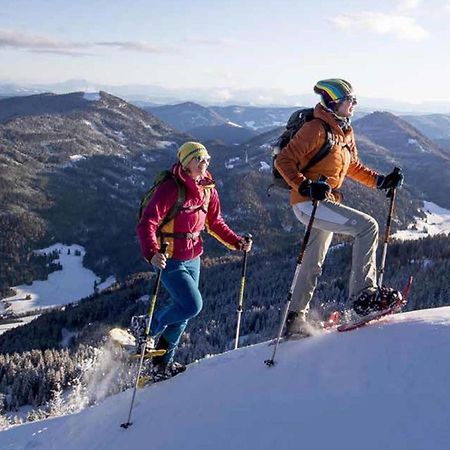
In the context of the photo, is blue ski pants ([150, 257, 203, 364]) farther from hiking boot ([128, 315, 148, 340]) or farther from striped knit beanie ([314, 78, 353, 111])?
striped knit beanie ([314, 78, 353, 111])

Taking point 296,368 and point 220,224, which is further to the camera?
point 220,224

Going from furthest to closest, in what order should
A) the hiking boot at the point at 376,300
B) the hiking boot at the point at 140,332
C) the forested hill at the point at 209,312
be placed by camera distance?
the forested hill at the point at 209,312, the hiking boot at the point at 140,332, the hiking boot at the point at 376,300

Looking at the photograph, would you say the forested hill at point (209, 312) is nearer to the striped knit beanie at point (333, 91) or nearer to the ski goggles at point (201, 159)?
the ski goggles at point (201, 159)

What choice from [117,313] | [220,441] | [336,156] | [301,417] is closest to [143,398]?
[220,441]

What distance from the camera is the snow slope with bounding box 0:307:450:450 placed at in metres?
5.40

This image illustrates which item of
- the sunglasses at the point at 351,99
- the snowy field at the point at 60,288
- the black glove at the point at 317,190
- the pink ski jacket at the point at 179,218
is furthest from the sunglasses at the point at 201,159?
the snowy field at the point at 60,288

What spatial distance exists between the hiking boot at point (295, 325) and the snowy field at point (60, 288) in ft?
492

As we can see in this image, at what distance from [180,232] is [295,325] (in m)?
2.16

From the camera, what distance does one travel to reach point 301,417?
5.94 m

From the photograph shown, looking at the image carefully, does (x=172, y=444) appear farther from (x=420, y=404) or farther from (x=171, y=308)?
(x=420, y=404)

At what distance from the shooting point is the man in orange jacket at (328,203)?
7.28 m

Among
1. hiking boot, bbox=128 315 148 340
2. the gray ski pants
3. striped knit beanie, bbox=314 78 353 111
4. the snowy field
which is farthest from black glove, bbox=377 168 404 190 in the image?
the snowy field

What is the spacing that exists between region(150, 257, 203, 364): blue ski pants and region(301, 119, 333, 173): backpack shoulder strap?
2240 mm

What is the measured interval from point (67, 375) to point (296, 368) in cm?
3578
